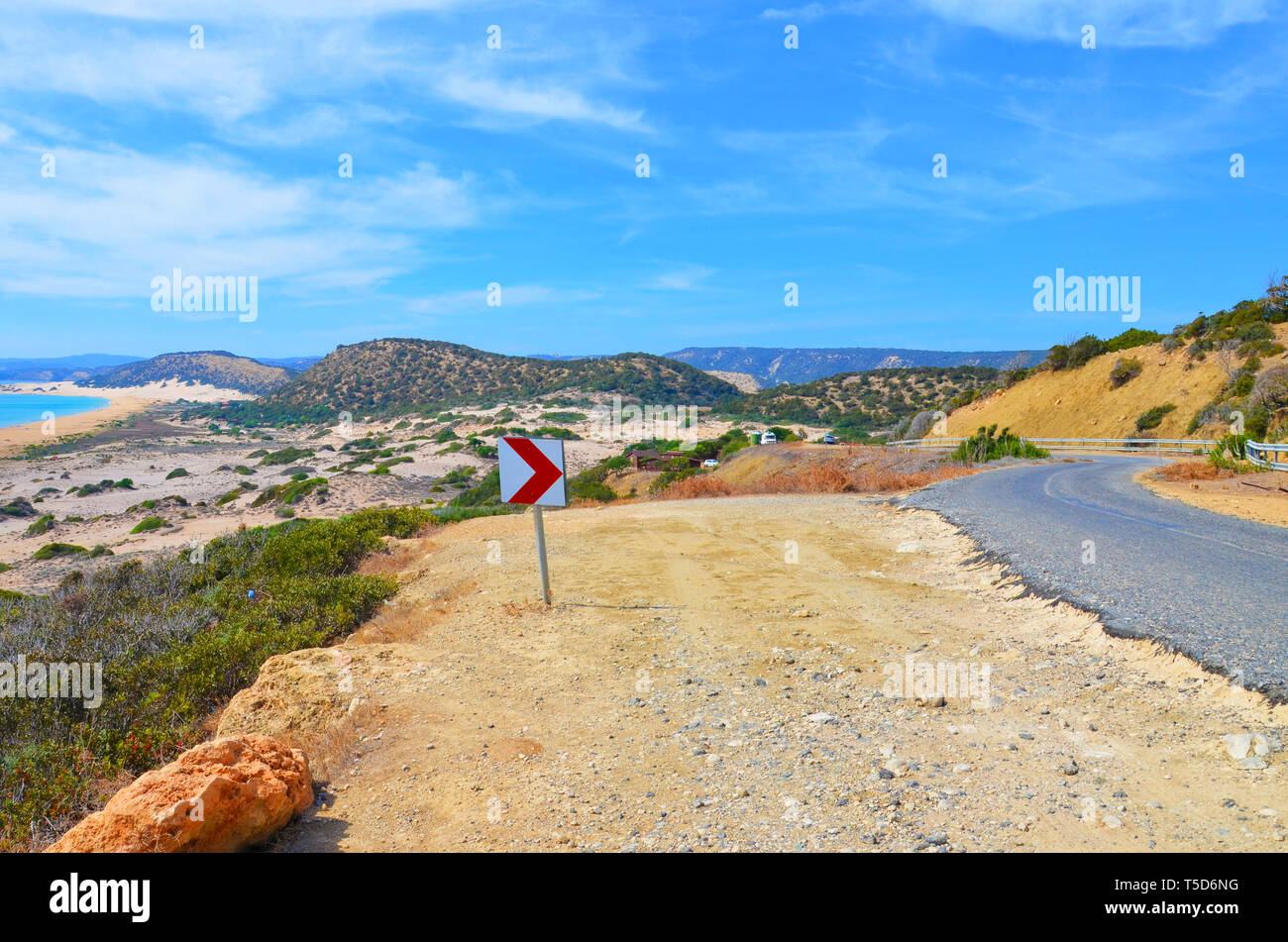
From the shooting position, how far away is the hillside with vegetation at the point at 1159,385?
35.2m

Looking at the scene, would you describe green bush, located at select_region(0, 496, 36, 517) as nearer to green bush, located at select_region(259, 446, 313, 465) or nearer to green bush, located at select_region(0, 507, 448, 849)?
green bush, located at select_region(259, 446, 313, 465)

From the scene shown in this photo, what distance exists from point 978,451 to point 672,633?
86.8 ft

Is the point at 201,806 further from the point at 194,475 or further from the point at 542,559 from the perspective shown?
the point at 194,475

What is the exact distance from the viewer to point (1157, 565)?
8.38m

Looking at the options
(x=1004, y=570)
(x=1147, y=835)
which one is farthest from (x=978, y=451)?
(x=1147, y=835)

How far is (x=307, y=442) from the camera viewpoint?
3046 inches

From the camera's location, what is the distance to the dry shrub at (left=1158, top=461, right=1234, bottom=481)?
19391 mm

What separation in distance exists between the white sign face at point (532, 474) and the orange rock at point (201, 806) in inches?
170

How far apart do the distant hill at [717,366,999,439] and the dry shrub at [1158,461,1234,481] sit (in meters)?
48.1

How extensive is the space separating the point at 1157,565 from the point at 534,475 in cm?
710

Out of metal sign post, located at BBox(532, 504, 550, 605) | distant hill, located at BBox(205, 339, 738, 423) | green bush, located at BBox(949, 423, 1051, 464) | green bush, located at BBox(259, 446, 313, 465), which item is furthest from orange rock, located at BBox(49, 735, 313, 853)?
distant hill, located at BBox(205, 339, 738, 423)

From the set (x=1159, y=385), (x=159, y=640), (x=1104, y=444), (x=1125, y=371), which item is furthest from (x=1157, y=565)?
(x=1125, y=371)

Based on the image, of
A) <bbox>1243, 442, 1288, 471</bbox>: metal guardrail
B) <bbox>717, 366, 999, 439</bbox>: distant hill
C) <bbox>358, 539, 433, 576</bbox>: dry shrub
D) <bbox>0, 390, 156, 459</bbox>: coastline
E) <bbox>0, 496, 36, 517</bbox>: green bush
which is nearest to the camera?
<bbox>358, 539, 433, 576</bbox>: dry shrub
